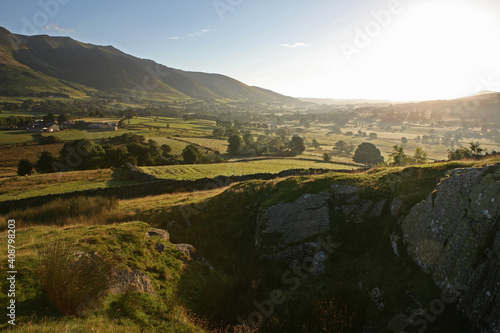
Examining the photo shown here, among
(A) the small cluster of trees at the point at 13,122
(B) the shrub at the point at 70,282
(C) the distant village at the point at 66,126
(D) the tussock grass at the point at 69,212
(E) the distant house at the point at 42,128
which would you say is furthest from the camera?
(A) the small cluster of trees at the point at 13,122

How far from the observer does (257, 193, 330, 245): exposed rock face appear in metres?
13.4

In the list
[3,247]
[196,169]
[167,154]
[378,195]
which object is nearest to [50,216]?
[3,247]

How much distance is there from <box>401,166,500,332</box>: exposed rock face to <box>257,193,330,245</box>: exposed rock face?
411 cm

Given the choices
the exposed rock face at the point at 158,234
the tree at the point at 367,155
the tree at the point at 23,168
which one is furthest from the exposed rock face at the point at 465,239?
the tree at the point at 367,155

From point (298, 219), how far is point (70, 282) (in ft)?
35.9

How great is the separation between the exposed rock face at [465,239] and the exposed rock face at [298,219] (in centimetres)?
411

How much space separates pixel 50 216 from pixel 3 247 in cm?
1548

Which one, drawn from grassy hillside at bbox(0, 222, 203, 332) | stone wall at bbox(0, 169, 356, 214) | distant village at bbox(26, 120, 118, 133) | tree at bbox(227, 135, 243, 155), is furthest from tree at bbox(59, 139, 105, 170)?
distant village at bbox(26, 120, 118, 133)

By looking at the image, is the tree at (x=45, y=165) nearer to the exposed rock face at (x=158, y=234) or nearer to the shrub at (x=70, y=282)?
the exposed rock face at (x=158, y=234)

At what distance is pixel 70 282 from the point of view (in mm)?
6648

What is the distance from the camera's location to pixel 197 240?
15969 millimetres

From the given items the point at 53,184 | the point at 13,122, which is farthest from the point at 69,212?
the point at 13,122

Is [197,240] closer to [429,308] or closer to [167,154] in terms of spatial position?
[429,308]

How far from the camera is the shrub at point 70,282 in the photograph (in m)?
6.46
